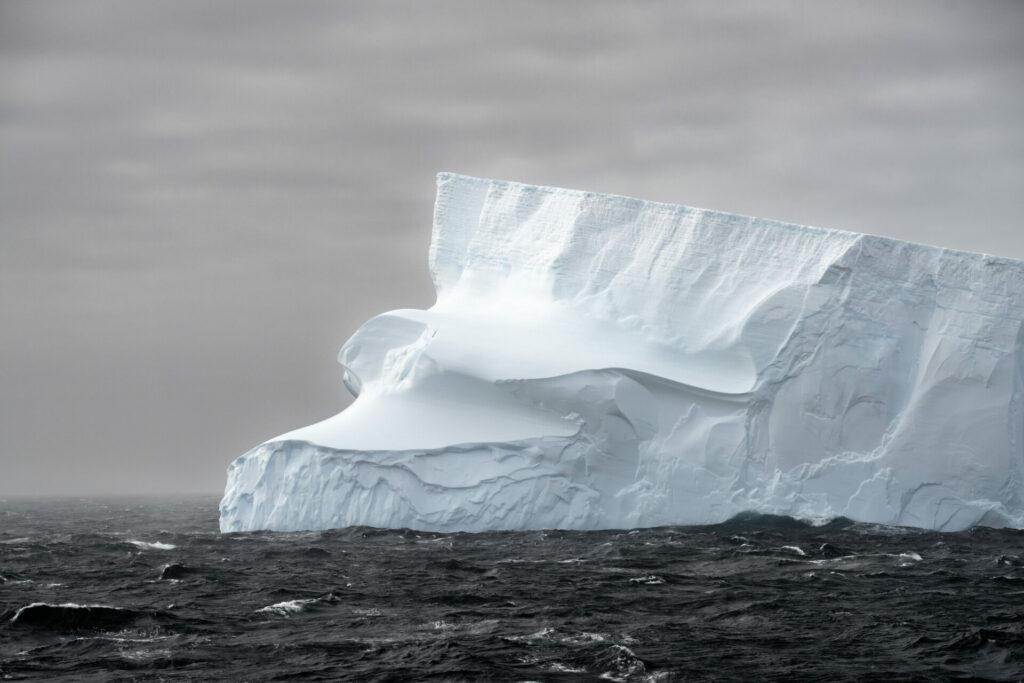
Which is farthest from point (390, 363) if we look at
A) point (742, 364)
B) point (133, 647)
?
point (133, 647)

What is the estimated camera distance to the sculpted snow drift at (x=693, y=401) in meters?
22.5

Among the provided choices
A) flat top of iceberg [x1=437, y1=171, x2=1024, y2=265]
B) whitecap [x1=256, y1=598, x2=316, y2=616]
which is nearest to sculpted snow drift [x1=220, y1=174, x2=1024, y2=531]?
flat top of iceberg [x1=437, y1=171, x2=1024, y2=265]

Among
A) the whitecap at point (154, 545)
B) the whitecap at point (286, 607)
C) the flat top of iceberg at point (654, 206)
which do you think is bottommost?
the whitecap at point (154, 545)

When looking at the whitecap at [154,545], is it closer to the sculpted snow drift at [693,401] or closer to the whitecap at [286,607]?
the sculpted snow drift at [693,401]

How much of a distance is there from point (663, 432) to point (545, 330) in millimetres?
3620

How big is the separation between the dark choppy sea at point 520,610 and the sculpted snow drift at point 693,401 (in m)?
2.25

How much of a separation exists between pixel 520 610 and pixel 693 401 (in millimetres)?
11784

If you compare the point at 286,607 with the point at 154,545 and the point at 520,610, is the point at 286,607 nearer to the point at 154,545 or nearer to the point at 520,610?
the point at 520,610

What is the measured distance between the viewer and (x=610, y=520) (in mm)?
22844

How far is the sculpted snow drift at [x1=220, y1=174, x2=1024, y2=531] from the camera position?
73.7ft

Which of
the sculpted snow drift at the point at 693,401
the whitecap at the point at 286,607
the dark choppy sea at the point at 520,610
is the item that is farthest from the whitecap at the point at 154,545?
the whitecap at the point at 286,607

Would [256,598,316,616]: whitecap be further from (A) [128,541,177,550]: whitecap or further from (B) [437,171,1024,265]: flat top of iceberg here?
(B) [437,171,1024,265]: flat top of iceberg

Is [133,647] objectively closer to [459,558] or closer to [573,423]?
[459,558]

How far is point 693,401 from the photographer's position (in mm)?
23688
